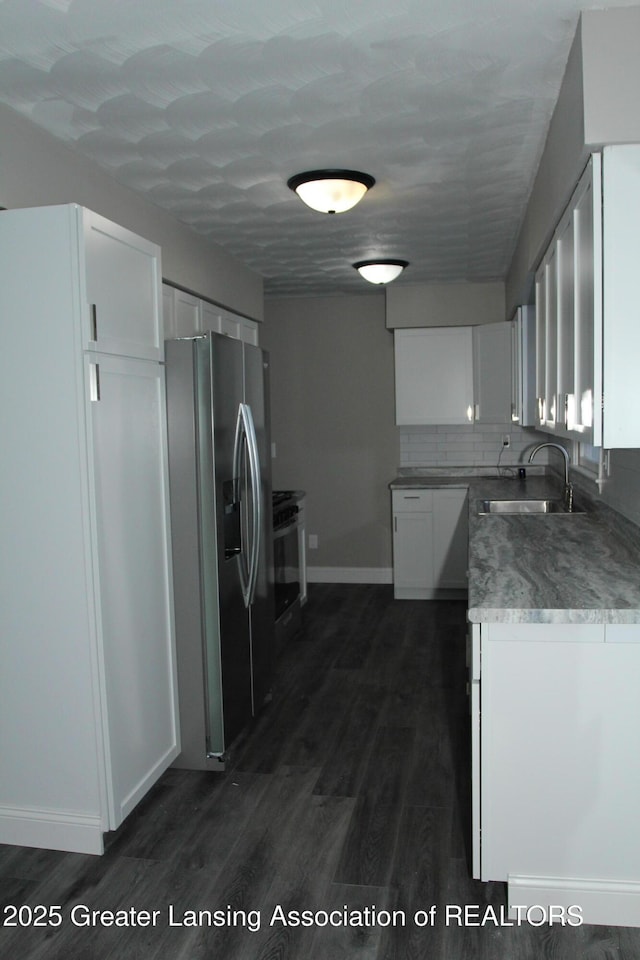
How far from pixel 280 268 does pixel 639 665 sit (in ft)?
12.9

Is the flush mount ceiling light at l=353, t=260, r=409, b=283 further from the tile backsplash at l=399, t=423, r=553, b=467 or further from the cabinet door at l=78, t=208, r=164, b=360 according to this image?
the cabinet door at l=78, t=208, r=164, b=360

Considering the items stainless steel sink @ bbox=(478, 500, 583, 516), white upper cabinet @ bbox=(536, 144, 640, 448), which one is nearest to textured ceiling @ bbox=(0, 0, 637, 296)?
white upper cabinet @ bbox=(536, 144, 640, 448)

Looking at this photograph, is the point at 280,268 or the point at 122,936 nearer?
the point at 122,936

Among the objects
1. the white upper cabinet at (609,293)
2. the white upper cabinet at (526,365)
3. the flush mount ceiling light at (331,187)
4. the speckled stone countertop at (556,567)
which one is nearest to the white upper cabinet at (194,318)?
the flush mount ceiling light at (331,187)

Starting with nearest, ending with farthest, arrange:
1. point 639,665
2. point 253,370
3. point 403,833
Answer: point 639,665
point 403,833
point 253,370

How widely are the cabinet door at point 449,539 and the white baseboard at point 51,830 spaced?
149 inches

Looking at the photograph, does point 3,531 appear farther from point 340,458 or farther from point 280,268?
point 340,458

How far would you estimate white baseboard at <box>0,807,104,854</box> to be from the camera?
102 inches

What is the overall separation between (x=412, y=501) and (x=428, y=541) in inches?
13.0

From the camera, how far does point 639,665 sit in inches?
84.4

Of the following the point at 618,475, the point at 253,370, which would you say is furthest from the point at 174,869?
the point at 618,475

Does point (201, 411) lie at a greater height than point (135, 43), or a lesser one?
lesser

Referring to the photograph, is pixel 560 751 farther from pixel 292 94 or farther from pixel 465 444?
pixel 465 444

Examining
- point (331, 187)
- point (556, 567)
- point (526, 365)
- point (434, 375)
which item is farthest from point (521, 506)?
point (331, 187)
